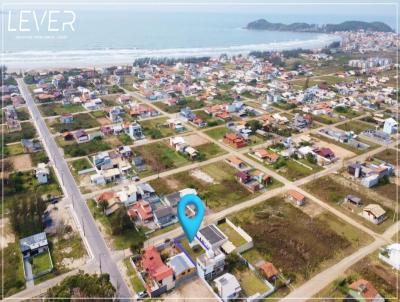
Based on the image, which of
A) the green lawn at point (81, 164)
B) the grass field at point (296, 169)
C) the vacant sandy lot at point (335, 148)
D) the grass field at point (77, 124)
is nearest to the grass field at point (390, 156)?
the vacant sandy lot at point (335, 148)

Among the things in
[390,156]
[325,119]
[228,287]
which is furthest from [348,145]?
[228,287]

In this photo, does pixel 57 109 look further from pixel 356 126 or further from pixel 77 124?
pixel 356 126

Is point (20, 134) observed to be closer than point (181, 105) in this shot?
Yes

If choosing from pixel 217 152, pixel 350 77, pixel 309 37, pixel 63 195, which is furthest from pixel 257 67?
pixel 309 37

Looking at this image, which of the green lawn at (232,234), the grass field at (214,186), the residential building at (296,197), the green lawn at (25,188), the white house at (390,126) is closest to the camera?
the green lawn at (232,234)

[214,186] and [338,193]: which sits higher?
[214,186]

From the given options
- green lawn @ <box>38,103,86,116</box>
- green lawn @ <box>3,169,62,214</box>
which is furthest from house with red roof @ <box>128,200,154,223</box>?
green lawn @ <box>38,103,86,116</box>

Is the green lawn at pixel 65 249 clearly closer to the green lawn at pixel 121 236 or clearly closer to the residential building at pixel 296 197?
the green lawn at pixel 121 236
